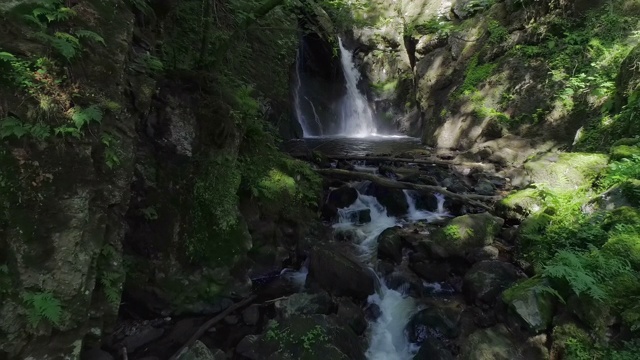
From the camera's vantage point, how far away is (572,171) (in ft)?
A: 26.3

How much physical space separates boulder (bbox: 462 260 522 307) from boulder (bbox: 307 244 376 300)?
1.74 meters

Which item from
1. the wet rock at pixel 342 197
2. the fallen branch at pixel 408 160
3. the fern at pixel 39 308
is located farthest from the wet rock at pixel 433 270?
the fallen branch at pixel 408 160

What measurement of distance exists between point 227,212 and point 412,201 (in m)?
5.87

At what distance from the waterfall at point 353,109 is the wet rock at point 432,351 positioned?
765 inches

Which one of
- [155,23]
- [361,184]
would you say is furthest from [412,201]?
[155,23]

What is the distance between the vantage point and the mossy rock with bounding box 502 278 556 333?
15.6 feet

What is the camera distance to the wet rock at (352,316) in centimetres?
581

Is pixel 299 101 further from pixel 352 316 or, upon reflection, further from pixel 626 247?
pixel 626 247

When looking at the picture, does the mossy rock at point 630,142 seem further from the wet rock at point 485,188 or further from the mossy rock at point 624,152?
the wet rock at point 485,188

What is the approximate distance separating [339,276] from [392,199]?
4.03 metres

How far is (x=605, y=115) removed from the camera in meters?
10.3

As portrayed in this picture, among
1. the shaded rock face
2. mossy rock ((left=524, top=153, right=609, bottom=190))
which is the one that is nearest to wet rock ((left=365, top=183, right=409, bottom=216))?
mossy rock ((left=524, top=153, right=609, bottom=190))

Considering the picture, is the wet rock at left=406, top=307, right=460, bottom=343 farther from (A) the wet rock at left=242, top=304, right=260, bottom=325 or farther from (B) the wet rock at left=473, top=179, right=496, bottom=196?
(B) the wet rock at left=473, top=179, right=496, bottom=196

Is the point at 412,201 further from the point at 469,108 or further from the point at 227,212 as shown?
the point at 469,108
